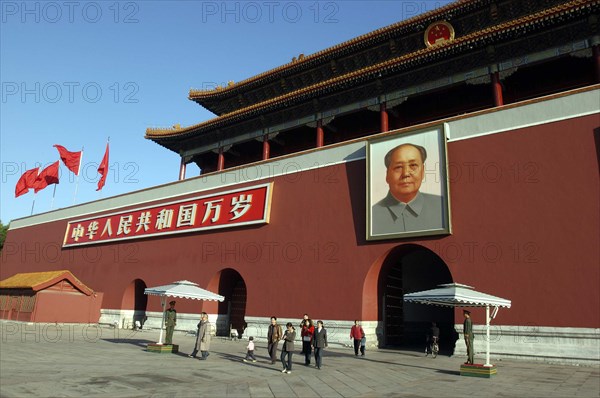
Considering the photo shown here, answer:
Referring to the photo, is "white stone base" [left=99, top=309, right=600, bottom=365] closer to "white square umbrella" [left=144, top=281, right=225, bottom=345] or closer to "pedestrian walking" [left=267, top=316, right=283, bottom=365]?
"pedestrian walking" [left=267, top=316, right=283, bottom=365]

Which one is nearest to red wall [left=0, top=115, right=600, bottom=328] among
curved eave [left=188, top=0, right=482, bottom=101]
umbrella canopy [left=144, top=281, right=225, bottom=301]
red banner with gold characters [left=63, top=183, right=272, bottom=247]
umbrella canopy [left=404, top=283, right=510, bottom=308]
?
red banner with gold characters [left=63, top=183, right=272, bottom=247]

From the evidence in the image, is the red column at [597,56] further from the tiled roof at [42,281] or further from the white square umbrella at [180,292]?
A: the tiled roof at [42,281]

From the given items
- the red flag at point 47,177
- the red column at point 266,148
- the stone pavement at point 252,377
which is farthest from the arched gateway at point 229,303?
the red flag at point 47,177

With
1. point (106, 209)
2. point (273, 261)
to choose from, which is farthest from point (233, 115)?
point (106, 209)

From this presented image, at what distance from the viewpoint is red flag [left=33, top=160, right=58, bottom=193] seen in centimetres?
2762

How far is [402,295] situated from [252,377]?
8.89 metres

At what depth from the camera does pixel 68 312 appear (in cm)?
2128

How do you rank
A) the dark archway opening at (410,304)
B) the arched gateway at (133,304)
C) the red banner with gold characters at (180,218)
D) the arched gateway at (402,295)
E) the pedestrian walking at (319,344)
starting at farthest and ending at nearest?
the arched gateway at (133,304), the red banner with gold characters at (180,218), the dark archway opening at (410,304), the arched gateway at (402,295), the pedestrian walking at (319,344)

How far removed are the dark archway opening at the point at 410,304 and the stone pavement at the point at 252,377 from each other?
9.21 ft

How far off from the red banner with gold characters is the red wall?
0.46 meters

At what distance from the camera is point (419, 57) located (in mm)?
14977

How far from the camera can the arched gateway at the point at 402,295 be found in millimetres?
14195

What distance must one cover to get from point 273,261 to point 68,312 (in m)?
11.4

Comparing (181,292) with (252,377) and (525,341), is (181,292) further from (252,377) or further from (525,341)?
(525,341)
